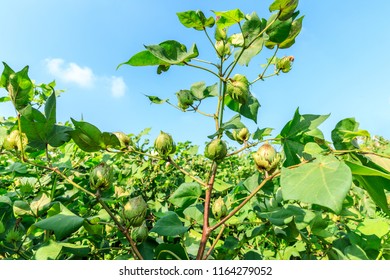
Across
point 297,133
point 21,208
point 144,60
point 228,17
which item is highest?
point 228,17

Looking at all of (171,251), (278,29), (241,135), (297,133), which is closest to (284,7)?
(278,29)

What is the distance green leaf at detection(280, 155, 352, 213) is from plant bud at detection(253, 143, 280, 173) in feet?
0.42

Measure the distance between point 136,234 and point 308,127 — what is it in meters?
0.53

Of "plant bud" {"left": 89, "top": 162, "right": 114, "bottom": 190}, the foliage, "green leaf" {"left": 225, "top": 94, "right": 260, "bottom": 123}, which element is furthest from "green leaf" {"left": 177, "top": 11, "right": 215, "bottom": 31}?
"plant bud" {"left": 89, "top": 162, "right": 114, "bottom": 190}

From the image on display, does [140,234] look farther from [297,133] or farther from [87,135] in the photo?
[297,133]

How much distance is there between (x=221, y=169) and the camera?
13.9 ft

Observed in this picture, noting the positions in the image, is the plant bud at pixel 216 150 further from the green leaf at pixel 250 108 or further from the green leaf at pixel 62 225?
the green leaf at pixel 62 225

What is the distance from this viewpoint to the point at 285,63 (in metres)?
1.26

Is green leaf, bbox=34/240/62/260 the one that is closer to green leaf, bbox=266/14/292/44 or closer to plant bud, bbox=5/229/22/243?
plant bud, bbox=5/229/22/243

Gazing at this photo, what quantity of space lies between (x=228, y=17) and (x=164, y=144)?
1.21 ft

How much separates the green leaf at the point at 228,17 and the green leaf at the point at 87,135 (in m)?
0.43

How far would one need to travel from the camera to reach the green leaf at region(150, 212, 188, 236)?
3.12 feet

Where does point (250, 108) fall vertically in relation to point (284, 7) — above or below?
below
